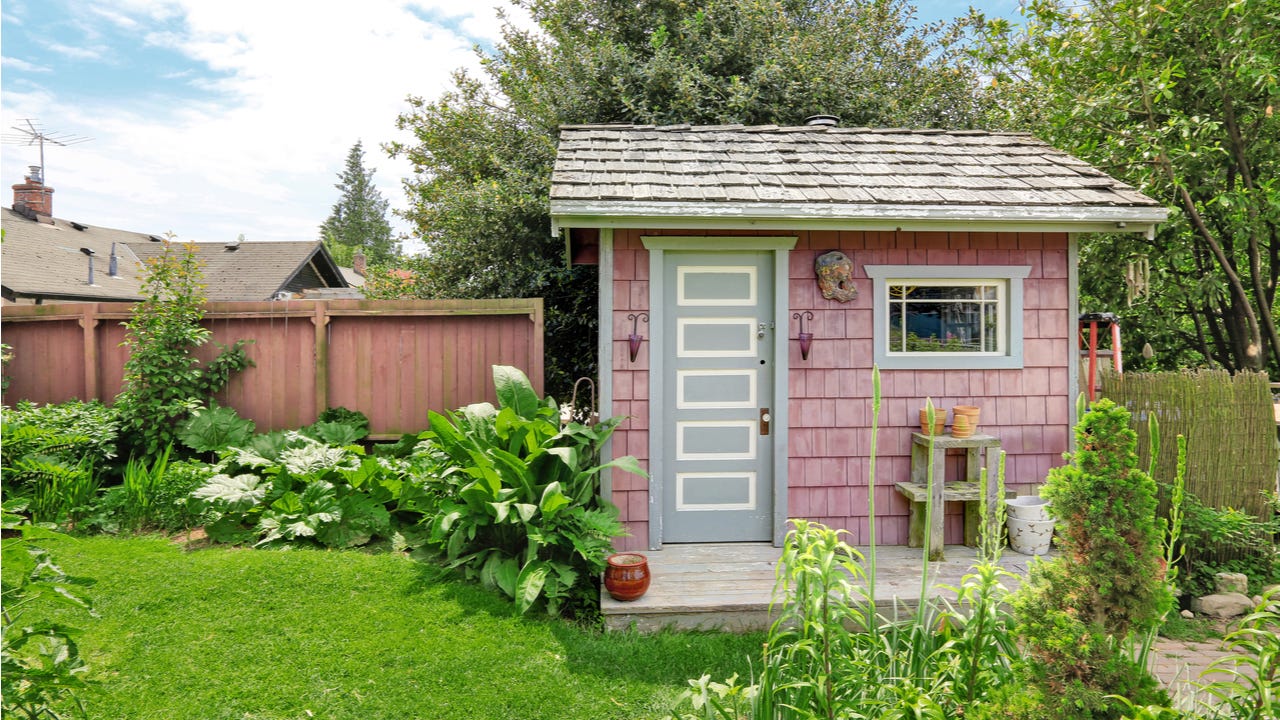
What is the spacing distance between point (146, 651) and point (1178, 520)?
4256mm

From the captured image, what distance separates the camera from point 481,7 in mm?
10305

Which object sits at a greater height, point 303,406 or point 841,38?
point 841,38

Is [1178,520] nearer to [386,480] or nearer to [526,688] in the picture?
[526,688]

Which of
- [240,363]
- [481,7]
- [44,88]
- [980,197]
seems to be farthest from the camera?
[481,7]

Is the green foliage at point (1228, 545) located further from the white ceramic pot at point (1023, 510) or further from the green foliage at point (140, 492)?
the green foliage at point (140, 492)

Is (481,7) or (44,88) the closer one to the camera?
(44,88)

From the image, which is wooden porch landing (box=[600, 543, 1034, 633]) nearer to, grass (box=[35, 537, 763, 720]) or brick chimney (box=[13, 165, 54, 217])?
grass (box=[35, 537, 763, 720])

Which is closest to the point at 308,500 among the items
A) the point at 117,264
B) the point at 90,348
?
the point at 90,348

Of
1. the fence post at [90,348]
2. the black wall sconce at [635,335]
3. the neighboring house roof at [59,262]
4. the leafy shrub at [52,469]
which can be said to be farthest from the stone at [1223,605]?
the neighboring house roof at [59,262]

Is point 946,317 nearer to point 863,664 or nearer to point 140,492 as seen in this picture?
point 863,664

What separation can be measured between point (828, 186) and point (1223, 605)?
3.64 m

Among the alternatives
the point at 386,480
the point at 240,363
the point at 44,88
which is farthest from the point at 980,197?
the point at 240,363

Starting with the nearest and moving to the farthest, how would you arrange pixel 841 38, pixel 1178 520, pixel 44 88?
pixel 1178 520 < pixel 44 88 < pixel 841 38

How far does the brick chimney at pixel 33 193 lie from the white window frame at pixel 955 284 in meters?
23.0
